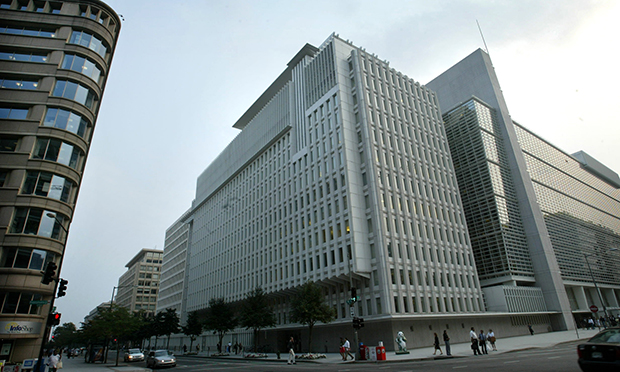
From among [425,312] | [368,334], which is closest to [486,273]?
[425,312]

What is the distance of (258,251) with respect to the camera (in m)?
63.7

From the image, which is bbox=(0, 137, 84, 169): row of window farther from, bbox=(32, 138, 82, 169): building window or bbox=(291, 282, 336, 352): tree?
bbox=(291, 282, 336, 352): tree

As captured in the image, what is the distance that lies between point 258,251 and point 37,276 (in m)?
37.2

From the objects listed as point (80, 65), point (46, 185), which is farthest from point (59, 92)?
point (46, 185)

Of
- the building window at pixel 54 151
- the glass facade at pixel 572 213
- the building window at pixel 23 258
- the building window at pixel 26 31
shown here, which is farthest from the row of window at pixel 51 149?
the glass facade at pixel 572 213

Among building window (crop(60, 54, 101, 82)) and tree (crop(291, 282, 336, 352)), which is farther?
tree (crop(291, 282, 336, 352))

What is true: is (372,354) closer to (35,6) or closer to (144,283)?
(35,6)

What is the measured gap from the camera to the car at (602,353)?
10.2m

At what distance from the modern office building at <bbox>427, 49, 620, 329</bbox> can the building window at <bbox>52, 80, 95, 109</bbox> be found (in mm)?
59369

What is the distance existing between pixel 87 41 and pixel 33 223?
67.3 ft

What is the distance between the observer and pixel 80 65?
3662 centimetres

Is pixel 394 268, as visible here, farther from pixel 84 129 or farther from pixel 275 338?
pixel 84 129

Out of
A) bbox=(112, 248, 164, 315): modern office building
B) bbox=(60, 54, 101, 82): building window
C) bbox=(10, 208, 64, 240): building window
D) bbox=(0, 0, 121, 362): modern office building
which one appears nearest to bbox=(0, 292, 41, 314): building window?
bbox=(0, 0, 121, 362): modern office building

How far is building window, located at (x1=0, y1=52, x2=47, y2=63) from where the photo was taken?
35.2m
